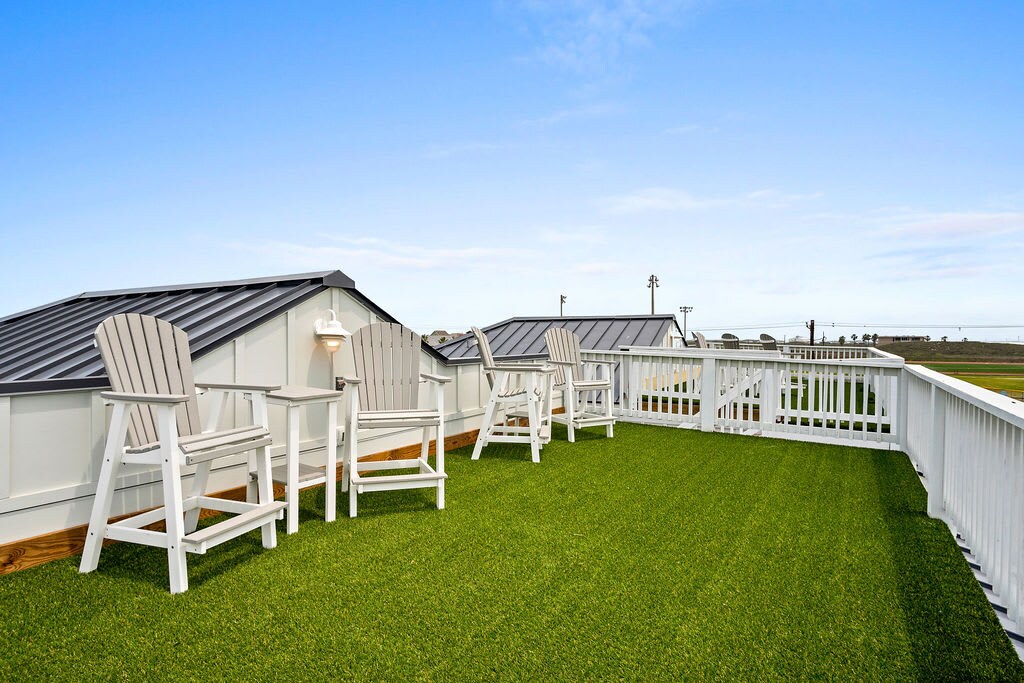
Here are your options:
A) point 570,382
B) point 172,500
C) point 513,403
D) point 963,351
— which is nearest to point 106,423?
point 172,500

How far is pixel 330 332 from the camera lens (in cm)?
372

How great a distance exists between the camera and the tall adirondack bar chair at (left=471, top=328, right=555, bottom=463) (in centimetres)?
462

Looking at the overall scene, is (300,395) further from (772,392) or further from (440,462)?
(772,392)

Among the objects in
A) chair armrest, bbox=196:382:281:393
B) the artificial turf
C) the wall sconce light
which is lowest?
the artificial turf

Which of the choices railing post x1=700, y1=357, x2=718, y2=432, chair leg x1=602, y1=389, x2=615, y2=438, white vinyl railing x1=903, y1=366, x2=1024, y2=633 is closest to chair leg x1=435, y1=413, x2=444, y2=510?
white vinyl railing x1=903, y1=366, x2=1024, y2=633

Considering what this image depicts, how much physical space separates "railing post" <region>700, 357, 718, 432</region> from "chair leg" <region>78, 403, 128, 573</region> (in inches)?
222

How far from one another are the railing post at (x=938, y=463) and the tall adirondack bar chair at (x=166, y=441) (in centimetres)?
374

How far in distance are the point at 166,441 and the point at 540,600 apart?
1647 mm

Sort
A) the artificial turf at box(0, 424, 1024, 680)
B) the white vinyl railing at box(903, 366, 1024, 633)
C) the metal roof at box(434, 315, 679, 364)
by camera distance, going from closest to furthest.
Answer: the artificial turf at box(0, 424, 1024, 680), the white vinyl railing at box(903, 366, 1024, 633), the metal roof at box(434, 315, 679, 364)

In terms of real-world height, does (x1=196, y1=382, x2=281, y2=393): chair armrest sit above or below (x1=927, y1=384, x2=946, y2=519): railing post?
above

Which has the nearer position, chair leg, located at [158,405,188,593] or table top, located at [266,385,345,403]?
chair leg, located at [158,405,188,593]

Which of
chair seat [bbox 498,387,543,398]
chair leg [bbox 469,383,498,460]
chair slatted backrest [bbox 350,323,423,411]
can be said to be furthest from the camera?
chair seat [bbox 498,387,543,398]

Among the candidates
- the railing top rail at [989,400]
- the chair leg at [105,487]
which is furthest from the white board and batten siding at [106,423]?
the railing top rail at [989,400]

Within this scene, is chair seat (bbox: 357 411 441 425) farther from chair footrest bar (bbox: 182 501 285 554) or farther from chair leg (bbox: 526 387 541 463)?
chair leg (bbox: 526 387 541 463)
